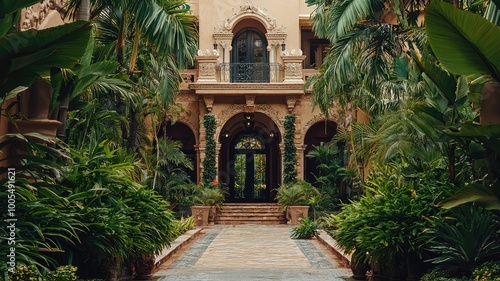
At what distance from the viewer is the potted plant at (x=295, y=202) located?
2484 cm

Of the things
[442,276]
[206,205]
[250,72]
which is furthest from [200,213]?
[442,276]

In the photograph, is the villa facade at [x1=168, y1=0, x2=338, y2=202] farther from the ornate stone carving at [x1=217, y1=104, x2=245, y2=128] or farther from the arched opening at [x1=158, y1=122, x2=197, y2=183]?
the arched opening at [x1=158, y1=122, x2=197, y2=183]

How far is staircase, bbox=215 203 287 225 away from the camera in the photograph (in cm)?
2634

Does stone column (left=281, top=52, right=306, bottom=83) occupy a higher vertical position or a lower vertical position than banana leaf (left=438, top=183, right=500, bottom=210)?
higher

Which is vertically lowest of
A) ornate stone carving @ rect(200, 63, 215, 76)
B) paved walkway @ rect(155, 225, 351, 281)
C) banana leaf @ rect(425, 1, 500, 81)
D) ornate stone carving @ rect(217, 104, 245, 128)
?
paved walkway @ rect(155, 225, 351, 281)

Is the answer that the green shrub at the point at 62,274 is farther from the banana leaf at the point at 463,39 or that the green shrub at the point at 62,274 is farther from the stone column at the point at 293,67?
the stone column at the point at 293,67

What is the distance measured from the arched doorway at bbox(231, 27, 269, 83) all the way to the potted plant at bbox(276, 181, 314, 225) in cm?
486

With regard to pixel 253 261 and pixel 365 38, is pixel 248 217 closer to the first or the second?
pixel 253 261

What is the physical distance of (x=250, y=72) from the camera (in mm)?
28188

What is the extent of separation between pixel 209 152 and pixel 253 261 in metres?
14.1

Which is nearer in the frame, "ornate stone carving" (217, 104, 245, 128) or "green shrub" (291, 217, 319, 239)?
"green shrub" (291, 217, 319, 239)

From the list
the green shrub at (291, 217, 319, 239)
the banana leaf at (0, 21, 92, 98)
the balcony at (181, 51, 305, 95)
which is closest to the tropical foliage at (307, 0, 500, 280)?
the banana leaf at (0, 21, 92, 98)

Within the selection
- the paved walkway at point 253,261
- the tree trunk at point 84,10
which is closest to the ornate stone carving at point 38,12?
the tree trunk at point 84,10

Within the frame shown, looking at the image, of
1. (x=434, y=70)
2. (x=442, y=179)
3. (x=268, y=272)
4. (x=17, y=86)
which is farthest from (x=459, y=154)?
(x=17, y=86)
